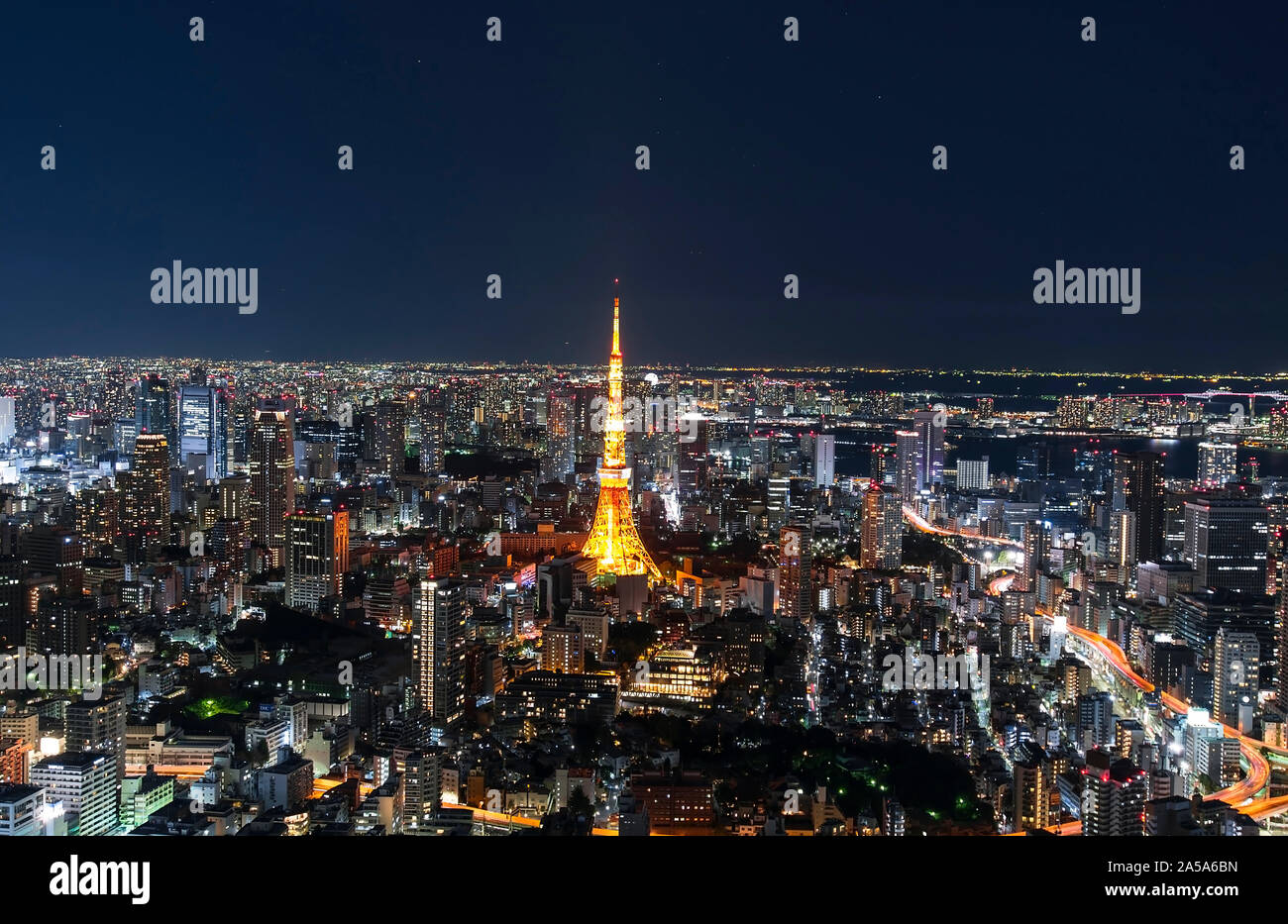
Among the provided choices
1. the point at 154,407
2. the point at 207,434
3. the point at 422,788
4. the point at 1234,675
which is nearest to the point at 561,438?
the point at 207,434

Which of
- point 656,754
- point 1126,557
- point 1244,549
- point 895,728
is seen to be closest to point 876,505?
point 1126,557

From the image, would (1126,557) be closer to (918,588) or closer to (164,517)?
(918,588)

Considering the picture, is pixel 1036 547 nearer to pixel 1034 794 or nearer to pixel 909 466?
pixel 909 466

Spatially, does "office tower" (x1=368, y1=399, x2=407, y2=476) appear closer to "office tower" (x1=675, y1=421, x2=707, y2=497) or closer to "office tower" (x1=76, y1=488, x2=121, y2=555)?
"office tower" (x1=76, y1=488, x2=121, y2=555)

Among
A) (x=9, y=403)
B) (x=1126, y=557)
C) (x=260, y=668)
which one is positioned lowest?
(x=260, y=668)

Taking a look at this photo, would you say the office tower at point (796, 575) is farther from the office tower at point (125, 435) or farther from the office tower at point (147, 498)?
the office tower at point (125, 435)
